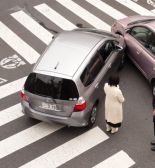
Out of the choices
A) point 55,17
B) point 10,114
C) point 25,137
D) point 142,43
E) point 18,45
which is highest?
point 142,43

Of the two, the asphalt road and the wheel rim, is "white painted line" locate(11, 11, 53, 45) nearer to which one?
the asphalt road

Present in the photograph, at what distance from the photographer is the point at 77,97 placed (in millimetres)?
9602

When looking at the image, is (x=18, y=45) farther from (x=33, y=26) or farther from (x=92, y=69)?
(x=92, y=69)

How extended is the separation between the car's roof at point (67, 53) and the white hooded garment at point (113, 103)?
3.13ft

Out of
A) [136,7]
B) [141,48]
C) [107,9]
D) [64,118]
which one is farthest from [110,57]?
[136,7]

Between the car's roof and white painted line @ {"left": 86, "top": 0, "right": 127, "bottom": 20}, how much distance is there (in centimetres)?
453

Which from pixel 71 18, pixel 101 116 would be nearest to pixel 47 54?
pixel 101 116

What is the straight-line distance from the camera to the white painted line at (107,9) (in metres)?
15.4

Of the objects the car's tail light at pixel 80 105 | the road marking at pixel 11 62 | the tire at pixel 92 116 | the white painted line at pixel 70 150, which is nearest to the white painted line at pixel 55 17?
the road marking at pixel 11 62

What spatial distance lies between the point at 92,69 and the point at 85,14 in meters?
5.79

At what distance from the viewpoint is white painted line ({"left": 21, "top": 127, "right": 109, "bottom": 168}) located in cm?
954

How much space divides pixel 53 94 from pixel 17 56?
3.91 meters

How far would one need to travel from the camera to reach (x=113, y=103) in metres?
9.57

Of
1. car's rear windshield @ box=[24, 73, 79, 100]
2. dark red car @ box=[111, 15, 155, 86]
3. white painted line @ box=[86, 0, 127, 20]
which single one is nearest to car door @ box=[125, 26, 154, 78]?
dark red car @ box=[111, 15, 155, 86]
